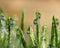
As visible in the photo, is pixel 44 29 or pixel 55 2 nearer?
pixel 44 29

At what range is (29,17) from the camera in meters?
1.30

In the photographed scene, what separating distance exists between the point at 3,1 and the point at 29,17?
9.8 inches

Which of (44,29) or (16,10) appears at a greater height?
(16,10)

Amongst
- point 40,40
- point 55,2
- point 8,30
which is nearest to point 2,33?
point 8,30

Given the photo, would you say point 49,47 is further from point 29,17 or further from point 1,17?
point 29,17

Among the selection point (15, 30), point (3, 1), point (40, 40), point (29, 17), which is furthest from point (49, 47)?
point (3, 1)

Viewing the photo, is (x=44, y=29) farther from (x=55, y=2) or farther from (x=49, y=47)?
(x=55, y=2)

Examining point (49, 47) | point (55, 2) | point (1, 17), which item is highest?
point (55, 2)

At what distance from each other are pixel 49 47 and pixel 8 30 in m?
0.19

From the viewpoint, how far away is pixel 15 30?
770mm

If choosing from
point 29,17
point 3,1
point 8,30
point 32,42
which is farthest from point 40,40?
point 3,1

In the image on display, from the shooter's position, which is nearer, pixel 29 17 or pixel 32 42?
pixel 32 42

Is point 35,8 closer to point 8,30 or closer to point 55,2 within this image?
point 55,2

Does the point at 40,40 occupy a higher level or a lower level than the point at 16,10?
lower
